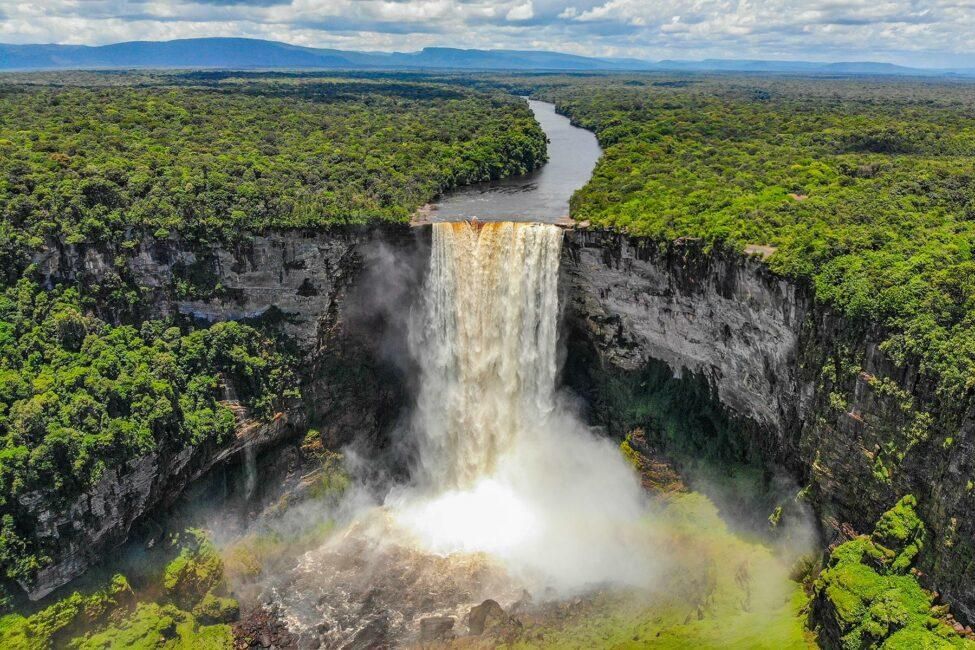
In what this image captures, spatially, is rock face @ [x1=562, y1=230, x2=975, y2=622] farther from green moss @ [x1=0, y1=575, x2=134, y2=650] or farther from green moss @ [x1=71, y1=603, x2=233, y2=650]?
green moss @ [x1=0, y1=575, x2=134, y2=650]

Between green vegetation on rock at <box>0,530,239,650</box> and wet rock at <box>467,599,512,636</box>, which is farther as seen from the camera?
wet rock at <box>467,599,512,636</box>

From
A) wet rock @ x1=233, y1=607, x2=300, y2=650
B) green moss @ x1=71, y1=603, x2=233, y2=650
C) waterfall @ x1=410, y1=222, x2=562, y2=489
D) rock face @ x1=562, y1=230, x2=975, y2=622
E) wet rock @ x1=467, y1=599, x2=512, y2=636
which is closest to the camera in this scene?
rock face @ x1=562, y1=230, x2=975, y2=622

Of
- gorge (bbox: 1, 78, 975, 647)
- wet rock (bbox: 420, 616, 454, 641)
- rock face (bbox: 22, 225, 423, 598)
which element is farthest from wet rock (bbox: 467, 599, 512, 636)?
rock face (bbox: 22, 225, 423, 598)

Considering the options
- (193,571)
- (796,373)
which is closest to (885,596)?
(796,373)

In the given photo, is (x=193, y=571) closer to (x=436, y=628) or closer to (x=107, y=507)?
(x=107, y=507)

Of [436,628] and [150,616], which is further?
[436,628]

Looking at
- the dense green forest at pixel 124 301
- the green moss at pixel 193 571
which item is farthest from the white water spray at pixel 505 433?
the green moss at pixel 193 571

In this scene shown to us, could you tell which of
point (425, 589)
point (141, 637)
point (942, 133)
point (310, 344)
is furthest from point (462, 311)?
point (942, 133)
